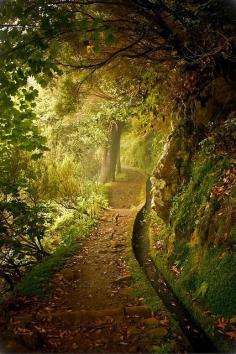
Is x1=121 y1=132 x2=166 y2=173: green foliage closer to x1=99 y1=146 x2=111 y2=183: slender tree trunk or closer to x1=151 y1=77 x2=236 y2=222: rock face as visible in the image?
x1=99 y1=146 x2=111 y2=183: slender tree trunk

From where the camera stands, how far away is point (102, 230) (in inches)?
495

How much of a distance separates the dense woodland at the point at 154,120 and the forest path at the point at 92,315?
1.91 feet

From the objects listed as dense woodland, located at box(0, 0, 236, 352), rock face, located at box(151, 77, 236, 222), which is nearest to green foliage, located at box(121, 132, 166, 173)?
dense woodland, located at box(0, 0, 236, 352)

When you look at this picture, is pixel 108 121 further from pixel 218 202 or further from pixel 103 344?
→ pixel 103 344

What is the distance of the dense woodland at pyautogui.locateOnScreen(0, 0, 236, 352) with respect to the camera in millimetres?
5824

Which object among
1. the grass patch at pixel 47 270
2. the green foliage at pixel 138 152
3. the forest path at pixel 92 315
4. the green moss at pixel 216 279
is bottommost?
the grass patch at pixel 47 270

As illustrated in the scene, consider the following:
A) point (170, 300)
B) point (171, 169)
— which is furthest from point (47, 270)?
point (171, 169)

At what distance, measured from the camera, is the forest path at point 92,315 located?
5316 millimetres

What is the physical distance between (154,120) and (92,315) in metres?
7.00

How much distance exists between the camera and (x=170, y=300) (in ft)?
23.1

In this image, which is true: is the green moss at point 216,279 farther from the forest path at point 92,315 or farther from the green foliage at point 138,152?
the green foliage at point 138,152

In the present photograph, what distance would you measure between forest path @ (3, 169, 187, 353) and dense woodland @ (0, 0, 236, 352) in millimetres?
581

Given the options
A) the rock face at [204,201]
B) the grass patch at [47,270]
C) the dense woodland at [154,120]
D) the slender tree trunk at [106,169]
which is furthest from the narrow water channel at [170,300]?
the slender tree trunk at [106,169]

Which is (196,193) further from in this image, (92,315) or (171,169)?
(92,315)
